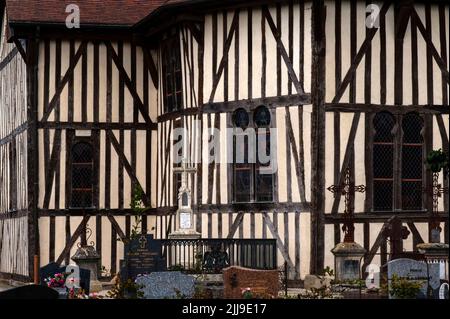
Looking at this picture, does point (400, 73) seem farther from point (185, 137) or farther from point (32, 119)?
point (32, 119)

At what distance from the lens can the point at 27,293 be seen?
73.4ft

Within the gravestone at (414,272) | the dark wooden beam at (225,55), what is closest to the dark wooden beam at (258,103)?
the dark wooden beam at (225,55)

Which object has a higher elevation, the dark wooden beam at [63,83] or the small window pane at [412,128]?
the dark wooden beam at [63,83]

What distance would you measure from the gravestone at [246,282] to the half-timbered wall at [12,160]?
11512 mm

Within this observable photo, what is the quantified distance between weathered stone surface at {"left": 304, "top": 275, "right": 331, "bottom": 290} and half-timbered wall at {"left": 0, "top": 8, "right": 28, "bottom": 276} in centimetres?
1062

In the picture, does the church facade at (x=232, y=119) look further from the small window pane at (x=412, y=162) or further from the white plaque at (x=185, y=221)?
the white plaque at (x=185, y=221)

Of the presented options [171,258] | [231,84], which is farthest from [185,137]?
[171,258]

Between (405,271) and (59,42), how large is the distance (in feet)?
50.1

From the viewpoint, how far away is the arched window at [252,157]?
107ft

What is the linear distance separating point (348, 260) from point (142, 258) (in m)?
5.04

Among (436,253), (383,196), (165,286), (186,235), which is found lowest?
(165,286)

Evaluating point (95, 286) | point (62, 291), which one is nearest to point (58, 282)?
point (62, 291)

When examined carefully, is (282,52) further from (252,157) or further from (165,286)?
(165,286)

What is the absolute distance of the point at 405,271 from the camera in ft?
87.4
